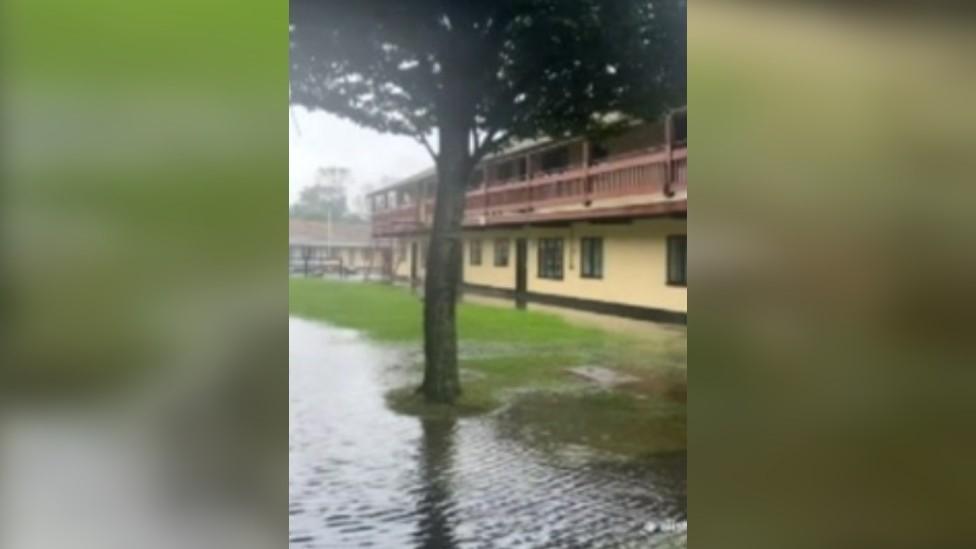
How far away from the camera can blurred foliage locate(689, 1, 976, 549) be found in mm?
2795

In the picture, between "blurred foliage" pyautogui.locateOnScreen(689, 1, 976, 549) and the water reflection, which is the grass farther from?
"blurred foliage" pyautogui.locateOnScreen(689, 1, 976, 549)

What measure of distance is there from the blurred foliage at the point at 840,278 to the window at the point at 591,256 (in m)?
0.40

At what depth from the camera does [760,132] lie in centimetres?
282

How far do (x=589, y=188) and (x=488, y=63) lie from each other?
53cm

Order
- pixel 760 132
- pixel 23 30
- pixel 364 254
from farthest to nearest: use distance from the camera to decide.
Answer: pixel 760 132 → pixel 364 254 → pixel 23 30

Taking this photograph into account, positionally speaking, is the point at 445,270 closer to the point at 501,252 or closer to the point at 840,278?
the point at 501,252

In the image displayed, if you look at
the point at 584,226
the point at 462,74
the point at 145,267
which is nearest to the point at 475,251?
the point at 584,226

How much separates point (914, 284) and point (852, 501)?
808 millimetres

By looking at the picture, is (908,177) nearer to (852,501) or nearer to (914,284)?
(914,284)

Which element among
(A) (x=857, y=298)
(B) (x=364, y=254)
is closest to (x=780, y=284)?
(A) (x=857, y=298)

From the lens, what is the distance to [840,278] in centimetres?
288

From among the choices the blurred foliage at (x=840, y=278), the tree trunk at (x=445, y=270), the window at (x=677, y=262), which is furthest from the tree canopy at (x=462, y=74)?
the window at (x=677, y=262)

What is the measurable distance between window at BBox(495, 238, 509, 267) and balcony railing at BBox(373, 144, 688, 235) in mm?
67

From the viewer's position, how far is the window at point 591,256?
2.77 metres
